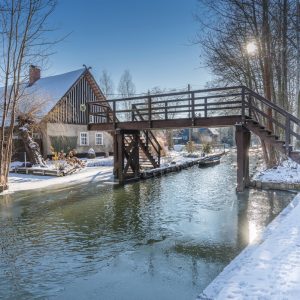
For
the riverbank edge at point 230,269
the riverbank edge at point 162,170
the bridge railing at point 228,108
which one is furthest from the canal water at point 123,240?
the riverbank edge at point 162,170

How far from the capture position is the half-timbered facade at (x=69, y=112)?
919 inches

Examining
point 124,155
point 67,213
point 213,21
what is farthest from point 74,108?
point 67,213

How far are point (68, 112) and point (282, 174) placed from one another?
661 inches

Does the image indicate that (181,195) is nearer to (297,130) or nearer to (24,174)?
(297,130)

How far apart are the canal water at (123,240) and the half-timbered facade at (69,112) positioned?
12066 mm

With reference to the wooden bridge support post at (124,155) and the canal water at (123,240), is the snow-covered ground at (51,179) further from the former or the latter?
the canal water at (123,240)

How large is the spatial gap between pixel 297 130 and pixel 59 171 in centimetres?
1152

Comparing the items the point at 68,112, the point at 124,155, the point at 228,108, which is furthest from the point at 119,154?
the point at 68,112

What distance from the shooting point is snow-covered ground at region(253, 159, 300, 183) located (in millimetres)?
12759

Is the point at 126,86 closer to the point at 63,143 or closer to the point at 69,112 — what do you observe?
the point at 69,112

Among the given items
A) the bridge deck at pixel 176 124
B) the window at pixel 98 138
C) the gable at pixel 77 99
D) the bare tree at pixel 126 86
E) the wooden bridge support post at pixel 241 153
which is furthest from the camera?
the bare tree at pixel 126 86

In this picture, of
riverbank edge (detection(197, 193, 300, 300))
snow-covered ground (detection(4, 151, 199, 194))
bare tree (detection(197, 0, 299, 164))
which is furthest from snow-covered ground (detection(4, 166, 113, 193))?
riverbank edge (detection(197, 193, 300, 300))

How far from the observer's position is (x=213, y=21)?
1580 cm

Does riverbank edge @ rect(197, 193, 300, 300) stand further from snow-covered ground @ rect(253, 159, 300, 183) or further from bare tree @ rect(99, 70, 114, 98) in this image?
bare tree @ rect(99, 70, 114, 98)
